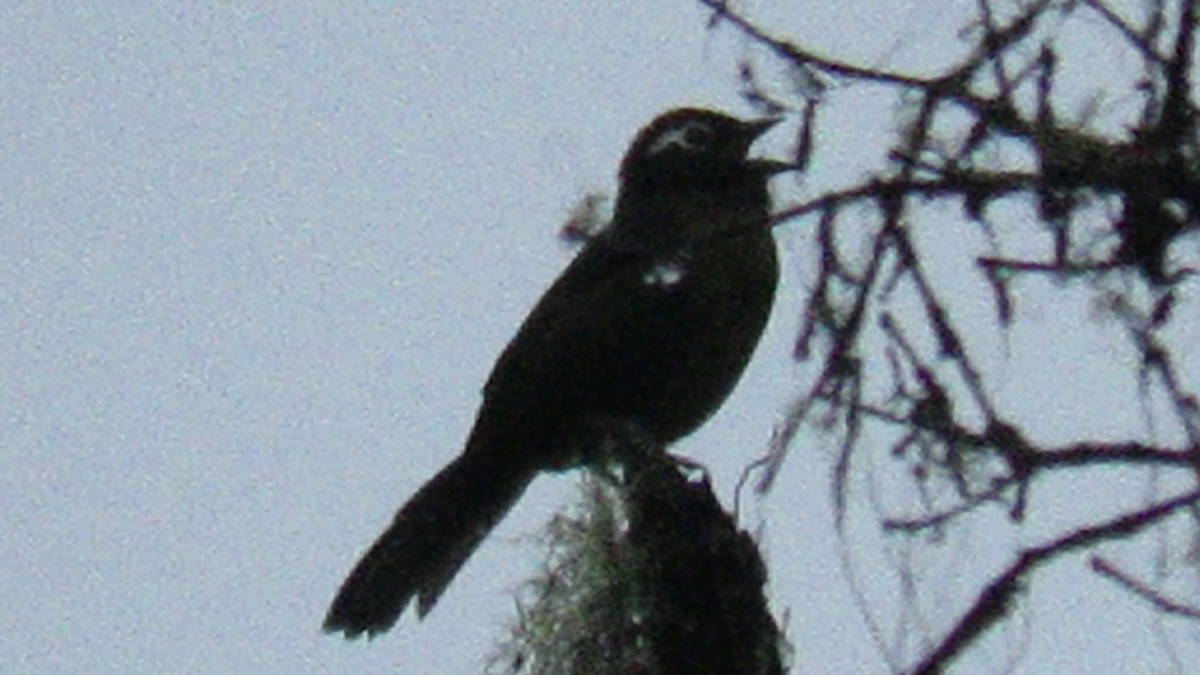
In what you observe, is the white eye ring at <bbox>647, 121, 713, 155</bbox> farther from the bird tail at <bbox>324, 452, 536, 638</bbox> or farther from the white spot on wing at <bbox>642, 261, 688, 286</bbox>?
the bird tail at <bbox>324, 452, 536, 638</bbox>

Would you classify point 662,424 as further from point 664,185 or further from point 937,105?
point 937,105

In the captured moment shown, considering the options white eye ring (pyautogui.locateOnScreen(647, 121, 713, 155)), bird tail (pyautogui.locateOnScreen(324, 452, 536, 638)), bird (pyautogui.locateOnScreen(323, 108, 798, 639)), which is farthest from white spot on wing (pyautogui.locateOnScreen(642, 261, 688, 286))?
white eye ring (pyautogui.locateOnScreen(647, 121, 713, 155))

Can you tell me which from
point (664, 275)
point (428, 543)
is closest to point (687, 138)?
point (664, 275)

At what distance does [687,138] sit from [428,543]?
1.44m

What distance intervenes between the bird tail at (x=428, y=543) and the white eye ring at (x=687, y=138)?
105cm

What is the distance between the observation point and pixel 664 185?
646 cm

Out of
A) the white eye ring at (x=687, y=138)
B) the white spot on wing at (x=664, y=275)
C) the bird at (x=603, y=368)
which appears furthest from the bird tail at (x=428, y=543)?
the white eye ring at (x=687, y=138)

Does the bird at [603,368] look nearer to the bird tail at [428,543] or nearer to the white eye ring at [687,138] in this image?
the bird tail at [428,543]

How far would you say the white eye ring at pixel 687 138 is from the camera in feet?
21.4

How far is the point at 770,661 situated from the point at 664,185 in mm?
3245

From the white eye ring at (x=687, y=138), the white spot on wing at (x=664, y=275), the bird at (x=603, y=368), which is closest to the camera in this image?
the white spot on wing at (x=664, y=275)

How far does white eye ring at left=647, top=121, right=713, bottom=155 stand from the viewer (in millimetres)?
6531

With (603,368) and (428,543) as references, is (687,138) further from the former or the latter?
(428,543)

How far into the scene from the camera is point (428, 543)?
224 inches
